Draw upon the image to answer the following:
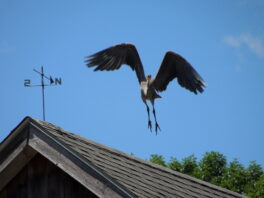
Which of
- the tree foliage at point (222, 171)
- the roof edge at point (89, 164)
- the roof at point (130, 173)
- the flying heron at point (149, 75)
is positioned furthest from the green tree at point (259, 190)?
the roof edge at point (89, 164)

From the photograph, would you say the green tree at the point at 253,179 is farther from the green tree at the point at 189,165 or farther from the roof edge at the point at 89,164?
the roof edge at the point at 89,164

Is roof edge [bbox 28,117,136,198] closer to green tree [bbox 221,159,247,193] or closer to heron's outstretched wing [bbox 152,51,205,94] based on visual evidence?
heron's outstretched wing [bbox 152,51,205,94]

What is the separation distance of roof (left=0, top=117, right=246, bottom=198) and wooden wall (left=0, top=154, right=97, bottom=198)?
0.23m

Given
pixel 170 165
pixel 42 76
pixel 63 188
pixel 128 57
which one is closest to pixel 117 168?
pixel 63 188

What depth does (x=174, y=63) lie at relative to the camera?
33.9 ft

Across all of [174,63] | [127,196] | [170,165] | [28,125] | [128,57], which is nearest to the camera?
[127,196]

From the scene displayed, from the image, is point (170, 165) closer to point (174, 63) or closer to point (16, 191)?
point (174, 63)

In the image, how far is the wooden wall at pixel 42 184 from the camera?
213 inches

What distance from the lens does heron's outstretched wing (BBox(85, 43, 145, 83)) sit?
10.6 meters

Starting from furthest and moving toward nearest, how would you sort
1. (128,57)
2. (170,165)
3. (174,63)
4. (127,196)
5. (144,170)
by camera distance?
1. (170,165)
2. (128,57)
3. (174,63)
4. (144,170)
5. (127,196)

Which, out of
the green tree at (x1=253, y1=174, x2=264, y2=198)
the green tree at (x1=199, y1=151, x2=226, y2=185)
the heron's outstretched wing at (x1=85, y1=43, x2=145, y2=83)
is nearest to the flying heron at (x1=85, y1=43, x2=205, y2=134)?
the heron's outstretched wing at (x1=85, y1=43, x2=145, y2=83)

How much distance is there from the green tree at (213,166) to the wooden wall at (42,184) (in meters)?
18.3

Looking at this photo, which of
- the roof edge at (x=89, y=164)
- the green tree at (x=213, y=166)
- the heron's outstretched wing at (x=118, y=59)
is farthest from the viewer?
the green tree at (x=213, y=166)

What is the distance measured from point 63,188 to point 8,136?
0.56 m
